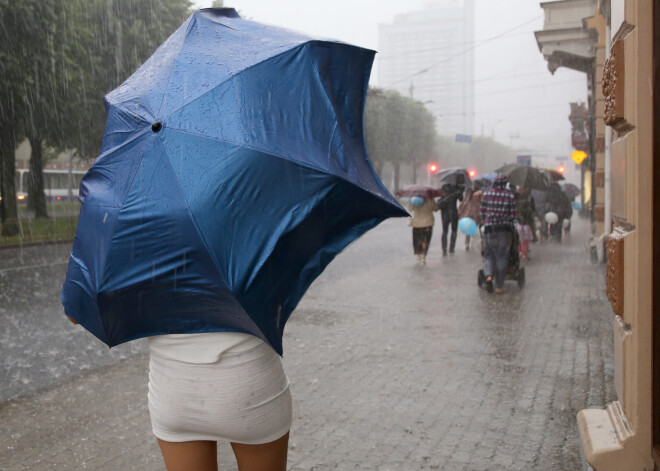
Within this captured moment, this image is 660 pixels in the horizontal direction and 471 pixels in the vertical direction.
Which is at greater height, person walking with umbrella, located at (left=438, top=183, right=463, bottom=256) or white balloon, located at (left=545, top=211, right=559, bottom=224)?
person walking with umbrella, located at (left=438, top=183, right=463, bottom=256)

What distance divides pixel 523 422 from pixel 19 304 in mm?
7940

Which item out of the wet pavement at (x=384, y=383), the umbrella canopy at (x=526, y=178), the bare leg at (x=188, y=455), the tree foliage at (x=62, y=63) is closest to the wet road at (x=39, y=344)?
the wet pavement at (x=384, y=383)

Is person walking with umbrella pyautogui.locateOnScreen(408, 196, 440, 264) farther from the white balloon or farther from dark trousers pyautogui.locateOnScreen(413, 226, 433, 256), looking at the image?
the white balloon

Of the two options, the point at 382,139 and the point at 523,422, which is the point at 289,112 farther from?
the point at 382,139

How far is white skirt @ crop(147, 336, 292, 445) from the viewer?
2.33 meters

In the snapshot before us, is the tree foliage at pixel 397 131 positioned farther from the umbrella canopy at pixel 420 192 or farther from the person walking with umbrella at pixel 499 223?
the person walking with umbrella at pixel 499 223

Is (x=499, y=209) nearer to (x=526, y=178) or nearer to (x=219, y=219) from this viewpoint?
(x=526, y=178)

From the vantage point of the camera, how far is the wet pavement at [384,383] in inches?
172

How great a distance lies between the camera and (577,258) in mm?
15531

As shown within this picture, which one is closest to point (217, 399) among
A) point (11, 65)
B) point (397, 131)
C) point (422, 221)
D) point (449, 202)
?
point (422, 221)

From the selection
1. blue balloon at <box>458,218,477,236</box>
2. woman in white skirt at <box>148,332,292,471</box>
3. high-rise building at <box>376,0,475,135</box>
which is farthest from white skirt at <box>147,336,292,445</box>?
high-rise building at <box>376,0,475,135</box>

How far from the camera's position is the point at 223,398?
2322 millimetres

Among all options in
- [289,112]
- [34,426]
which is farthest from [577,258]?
[289,112]

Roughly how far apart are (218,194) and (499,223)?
8490 millimetres
